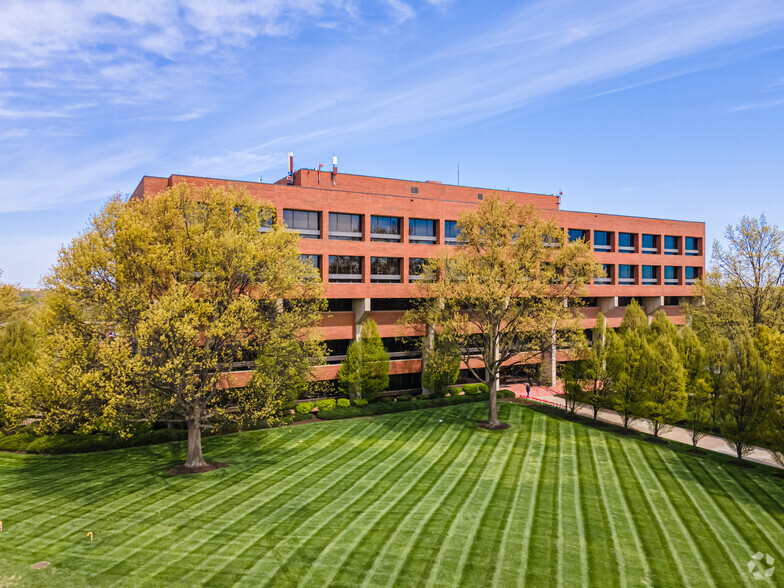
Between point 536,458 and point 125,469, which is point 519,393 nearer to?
point 536,458

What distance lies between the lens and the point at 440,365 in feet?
125

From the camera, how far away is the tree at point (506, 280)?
3597cm

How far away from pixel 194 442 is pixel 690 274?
66.2 m

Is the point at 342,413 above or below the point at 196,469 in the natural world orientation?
above

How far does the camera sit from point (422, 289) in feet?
139

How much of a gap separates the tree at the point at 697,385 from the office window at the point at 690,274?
3178 centimetres

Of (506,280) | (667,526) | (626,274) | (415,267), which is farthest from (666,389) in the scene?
(626,274)

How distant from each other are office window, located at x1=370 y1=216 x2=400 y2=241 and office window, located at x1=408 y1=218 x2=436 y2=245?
139cm

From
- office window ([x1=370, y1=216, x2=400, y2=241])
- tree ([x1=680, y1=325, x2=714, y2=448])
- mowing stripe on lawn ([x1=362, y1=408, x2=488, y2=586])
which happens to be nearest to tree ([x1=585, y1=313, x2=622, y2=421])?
tree ([x1=680, y1=325, x2=714, y2=448])

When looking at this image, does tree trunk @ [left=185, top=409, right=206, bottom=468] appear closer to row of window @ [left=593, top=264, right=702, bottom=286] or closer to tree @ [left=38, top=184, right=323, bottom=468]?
tree @ [left=38, top=184, right=323, bottom=468]

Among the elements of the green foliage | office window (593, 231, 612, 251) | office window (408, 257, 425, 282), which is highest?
office window (593, 231, 612, 251)

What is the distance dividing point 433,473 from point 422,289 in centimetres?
1836

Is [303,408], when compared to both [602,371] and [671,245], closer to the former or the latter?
[602,371]

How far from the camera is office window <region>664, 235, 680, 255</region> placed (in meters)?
65.8
